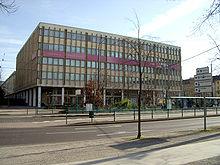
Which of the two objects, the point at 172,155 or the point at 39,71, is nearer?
the point at 172,155

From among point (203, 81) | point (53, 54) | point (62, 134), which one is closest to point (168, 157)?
point (62, 134)

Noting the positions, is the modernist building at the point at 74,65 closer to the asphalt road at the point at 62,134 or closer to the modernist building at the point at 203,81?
the modernist building at the point at 203,81

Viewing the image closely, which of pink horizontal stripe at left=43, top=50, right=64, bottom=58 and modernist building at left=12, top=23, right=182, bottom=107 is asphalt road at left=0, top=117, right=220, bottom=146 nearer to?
modernist building at left=12, top=23, right=182, bottom=107

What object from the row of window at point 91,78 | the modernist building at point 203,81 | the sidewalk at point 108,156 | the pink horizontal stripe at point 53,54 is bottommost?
the sidewalk at point 108,156

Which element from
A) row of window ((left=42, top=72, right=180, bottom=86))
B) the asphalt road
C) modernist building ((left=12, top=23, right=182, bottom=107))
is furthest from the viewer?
row of window ((left=42, top=72, right=180, bottom=86))

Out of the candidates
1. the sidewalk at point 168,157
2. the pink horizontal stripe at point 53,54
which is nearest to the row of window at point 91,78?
the pink horizontal stripe at point 53,54

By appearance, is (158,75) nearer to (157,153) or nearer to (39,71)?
(39,71)

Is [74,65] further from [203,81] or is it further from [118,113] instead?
[203,81]

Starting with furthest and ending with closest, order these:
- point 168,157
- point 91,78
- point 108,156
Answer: point 91,78 < point 108,156 < point 168,157

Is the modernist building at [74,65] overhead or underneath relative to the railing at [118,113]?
overhead

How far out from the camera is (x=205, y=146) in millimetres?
7527

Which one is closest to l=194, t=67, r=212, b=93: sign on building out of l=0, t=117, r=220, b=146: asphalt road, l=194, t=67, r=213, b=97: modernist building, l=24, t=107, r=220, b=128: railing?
l=194, t=67, r=213, b=97: modernist building

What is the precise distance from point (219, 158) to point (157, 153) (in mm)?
1803

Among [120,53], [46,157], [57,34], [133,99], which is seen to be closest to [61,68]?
[57,34]
